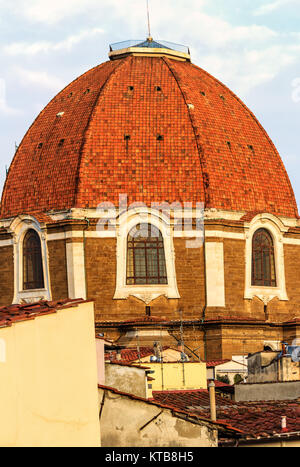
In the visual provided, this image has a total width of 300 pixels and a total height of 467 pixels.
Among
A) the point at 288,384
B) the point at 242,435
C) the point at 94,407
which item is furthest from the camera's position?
the point at 288,384

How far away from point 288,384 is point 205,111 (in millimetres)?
18946

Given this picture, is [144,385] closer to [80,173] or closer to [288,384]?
[288,384]

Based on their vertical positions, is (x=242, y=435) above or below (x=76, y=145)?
below

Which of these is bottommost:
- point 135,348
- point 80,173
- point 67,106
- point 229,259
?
point 135,348

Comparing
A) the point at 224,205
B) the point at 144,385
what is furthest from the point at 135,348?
the point at 144,385

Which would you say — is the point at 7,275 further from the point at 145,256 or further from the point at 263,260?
the point at 263,260

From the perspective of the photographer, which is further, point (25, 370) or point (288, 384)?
point (288, 384)

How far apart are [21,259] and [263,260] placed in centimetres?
908

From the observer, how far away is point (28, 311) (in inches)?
695

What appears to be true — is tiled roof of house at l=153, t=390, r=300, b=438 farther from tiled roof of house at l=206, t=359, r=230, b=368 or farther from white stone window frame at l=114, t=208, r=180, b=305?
white stone window frame at l=114, t=208, r=180, b=305

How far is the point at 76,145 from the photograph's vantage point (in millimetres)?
48094

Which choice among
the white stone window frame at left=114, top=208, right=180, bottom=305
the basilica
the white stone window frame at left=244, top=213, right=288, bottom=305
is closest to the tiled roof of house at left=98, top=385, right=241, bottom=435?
the basilica

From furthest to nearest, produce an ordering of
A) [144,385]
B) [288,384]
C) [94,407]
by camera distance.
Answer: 1. [288,384]
2. [144,385]
3. [94,407]

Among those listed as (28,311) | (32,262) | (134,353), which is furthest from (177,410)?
(32,262)
